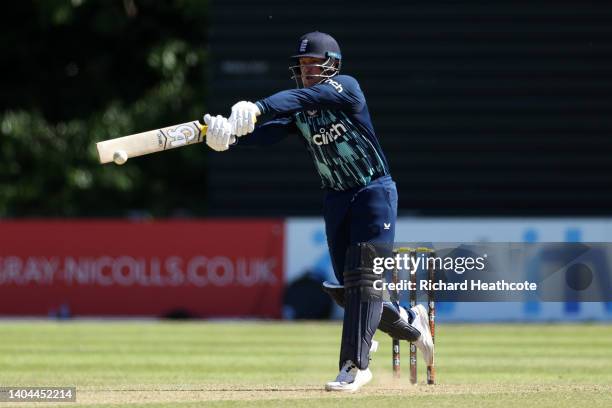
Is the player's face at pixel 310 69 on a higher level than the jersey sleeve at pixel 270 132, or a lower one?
higher

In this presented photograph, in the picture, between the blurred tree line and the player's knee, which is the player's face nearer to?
the player's knee

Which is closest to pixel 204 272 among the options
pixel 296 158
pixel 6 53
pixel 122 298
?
pixel 122 298

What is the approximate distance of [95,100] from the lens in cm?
2127

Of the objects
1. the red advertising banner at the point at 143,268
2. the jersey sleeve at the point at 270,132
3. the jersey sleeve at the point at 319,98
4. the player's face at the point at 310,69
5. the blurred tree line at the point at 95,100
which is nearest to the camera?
the jersey sleeve at the point at 319,98

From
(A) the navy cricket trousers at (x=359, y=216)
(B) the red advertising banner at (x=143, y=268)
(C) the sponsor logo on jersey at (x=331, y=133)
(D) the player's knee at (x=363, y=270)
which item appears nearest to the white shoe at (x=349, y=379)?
(D) the player's knee at (x=363, y=270)

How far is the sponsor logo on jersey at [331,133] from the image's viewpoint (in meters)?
6.84

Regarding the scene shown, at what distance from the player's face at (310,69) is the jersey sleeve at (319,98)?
0.48 feet

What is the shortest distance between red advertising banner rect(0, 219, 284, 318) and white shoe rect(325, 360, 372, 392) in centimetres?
863

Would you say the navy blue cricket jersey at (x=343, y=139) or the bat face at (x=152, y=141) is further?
the navy blue cricket jersey at (x=343, y=139)

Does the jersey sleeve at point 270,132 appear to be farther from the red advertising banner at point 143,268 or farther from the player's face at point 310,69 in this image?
the red advertising banner at point 143,268

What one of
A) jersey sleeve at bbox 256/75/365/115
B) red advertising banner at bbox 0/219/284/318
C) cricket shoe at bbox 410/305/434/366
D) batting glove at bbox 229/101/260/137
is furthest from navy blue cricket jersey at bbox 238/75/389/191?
red advertising banner at bbox 0/219/284/318

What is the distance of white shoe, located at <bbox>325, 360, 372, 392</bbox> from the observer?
675cm

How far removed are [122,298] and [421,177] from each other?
13.0 ft

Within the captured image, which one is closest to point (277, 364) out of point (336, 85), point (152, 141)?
point (336, 85)
